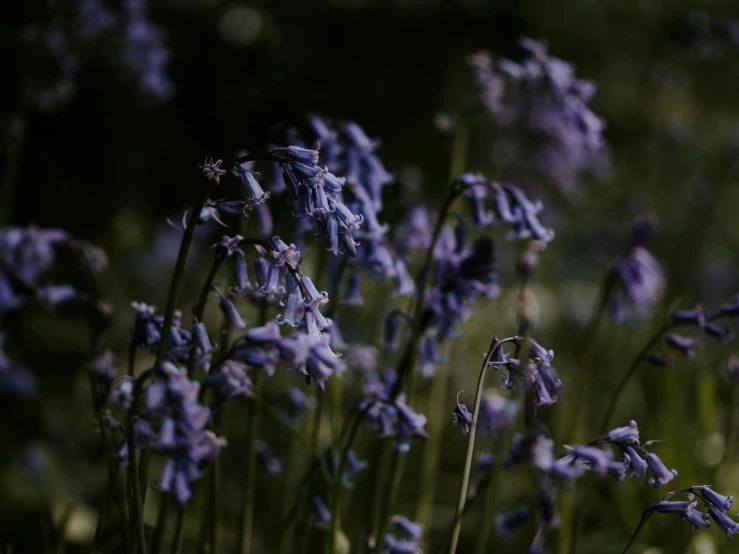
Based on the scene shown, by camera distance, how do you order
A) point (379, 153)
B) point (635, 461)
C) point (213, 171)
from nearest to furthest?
point (213, 171), point (635, 461), point (379, 153)

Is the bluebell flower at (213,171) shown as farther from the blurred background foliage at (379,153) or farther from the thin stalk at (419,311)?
the blurred background foliage at (379,153)

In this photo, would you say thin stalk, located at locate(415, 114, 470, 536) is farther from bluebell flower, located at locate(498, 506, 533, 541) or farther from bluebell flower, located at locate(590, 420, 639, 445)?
bluebell flower, located at locate(590, 420, 639, 445)

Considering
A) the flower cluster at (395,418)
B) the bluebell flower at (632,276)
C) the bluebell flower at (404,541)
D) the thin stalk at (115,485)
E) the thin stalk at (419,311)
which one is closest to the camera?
the thin stalk at (115,485)

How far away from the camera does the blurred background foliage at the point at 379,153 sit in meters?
4.94

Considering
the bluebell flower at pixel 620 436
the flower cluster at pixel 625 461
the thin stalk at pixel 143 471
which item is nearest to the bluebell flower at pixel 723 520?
the flower cluster at pixel 625 461

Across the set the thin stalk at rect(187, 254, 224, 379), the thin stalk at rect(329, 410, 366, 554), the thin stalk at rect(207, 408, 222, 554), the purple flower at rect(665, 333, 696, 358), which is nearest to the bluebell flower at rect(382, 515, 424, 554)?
the thin stalk at rect(329, 410, 366, 554)

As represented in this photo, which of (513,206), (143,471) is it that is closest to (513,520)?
(513,206)

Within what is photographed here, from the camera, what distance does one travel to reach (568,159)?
5750 mm

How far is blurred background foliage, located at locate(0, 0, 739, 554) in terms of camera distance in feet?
16.2

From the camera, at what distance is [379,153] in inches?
306

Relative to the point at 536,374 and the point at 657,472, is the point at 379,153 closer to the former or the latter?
the point at 657,472

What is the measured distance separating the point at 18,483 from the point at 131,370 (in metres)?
3.11

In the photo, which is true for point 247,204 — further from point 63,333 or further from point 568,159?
point 63,333

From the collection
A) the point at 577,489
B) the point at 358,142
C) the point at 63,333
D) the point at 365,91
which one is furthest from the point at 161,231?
the point at 358,142
